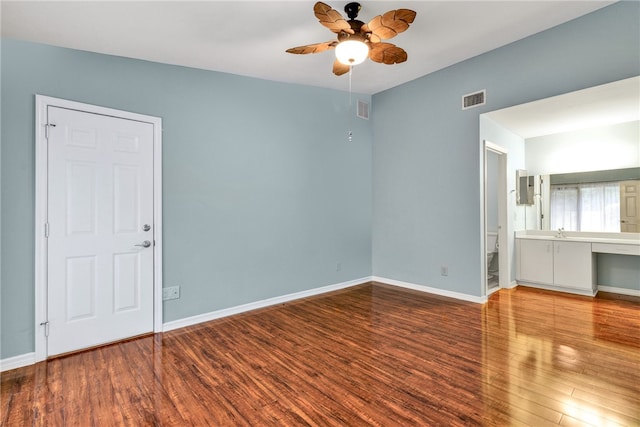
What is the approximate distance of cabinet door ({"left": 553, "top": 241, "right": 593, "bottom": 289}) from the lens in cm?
439

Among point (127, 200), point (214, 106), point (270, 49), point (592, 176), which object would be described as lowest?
point (127, 200)

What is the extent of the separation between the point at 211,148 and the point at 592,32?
162 inches

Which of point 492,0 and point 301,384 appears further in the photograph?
point 492,0

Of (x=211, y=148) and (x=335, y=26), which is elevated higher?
(x=335, y=26)

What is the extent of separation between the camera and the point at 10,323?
2574 millimetres

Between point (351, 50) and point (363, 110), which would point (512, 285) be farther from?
point (351, 50)

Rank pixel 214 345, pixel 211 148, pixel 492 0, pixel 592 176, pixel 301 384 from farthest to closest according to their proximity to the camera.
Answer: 1. pixel 592 176
2. pixel 211 148
3. pixel 214 345
4. pixel 492 0
5. pixel 301 384

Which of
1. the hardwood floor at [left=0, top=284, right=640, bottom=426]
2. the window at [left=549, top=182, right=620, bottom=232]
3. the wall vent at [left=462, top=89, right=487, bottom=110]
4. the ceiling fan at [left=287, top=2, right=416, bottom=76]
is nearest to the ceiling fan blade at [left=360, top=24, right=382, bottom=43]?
the ceiling fan at [left=287, top=2, right=416, bottom=76]

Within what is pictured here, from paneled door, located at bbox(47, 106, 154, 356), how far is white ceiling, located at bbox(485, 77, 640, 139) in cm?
426

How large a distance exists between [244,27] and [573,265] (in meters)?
5.25

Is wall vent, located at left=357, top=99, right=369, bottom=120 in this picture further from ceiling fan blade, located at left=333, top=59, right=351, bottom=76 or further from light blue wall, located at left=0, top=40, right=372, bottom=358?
ceiling fan blade, located at left=333, top=59, right=351, bottom=76

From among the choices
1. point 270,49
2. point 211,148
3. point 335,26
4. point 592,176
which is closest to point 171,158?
point 211,148

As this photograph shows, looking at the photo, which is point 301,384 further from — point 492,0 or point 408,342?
point 492,0

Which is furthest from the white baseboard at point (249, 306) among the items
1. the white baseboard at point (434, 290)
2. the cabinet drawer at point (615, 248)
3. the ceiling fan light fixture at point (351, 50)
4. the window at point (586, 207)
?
the window at point (586, 207)
